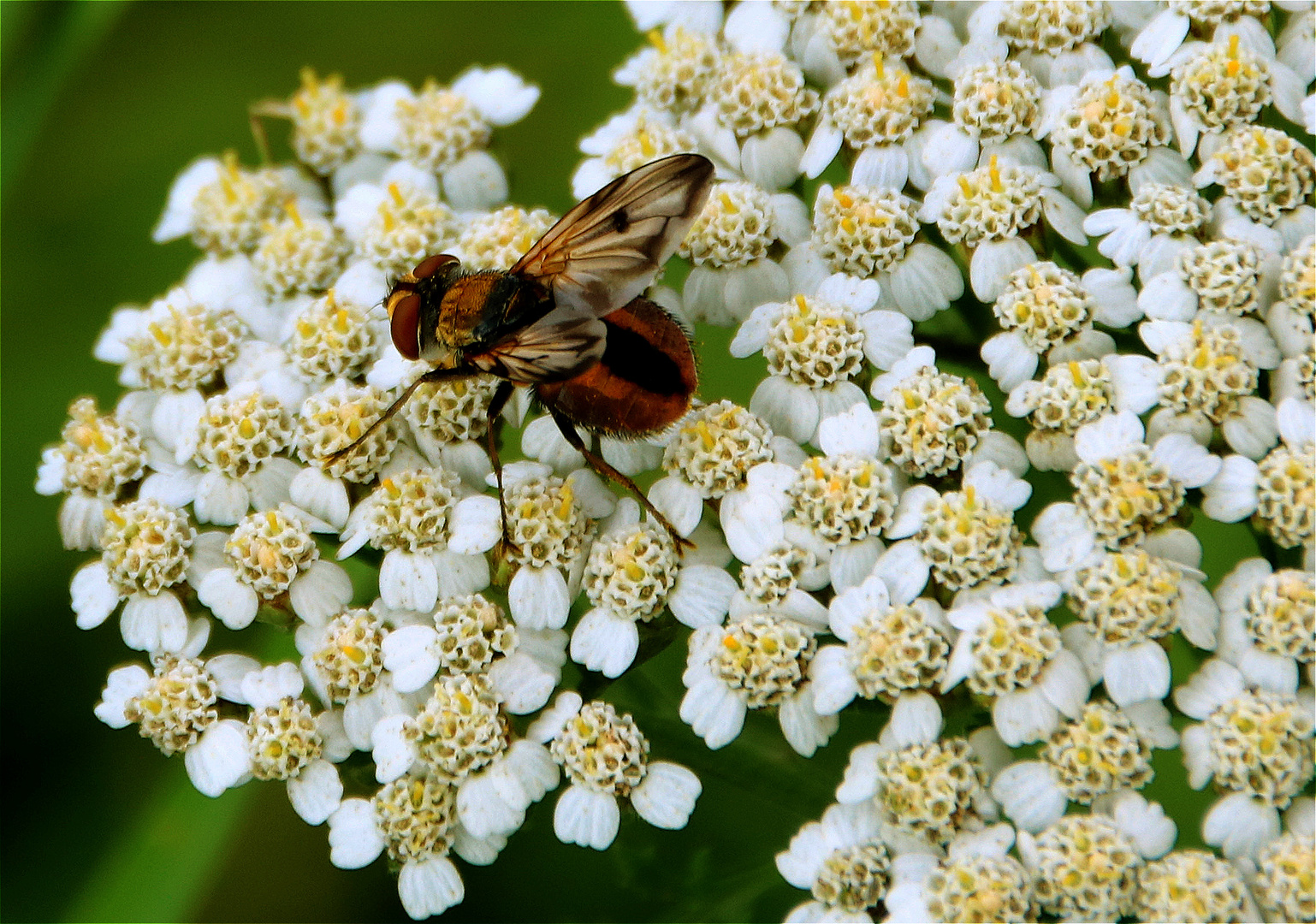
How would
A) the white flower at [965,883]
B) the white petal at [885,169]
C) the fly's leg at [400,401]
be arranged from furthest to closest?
the white petal at [885,169]
the fly's leg at [400,401]
the white flower at [965,883]

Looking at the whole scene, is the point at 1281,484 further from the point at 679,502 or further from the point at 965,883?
the point at 679,502

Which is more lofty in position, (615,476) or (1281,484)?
(615,476)

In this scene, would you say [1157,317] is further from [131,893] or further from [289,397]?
[131,893]

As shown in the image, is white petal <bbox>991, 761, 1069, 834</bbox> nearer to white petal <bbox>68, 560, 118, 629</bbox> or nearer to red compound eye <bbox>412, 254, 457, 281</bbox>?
red compound eye <bbox>412, 254, 457, 281</bbox>

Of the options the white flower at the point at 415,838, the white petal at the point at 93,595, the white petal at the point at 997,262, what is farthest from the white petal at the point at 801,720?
the white petal at the point at 93,595

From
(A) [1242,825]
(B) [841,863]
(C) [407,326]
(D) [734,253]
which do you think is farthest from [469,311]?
(A) [1242,825]

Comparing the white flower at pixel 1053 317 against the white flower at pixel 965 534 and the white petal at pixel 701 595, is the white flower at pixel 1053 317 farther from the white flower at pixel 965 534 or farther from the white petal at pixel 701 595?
the white petal at pixel 701 595

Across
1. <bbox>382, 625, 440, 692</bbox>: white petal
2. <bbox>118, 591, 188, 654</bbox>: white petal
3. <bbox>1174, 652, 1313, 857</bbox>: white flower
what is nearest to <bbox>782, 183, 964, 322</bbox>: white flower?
<bbox>1174, 652, 1313, 857</bbox>: white flower
